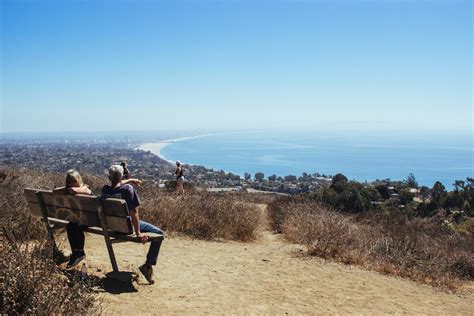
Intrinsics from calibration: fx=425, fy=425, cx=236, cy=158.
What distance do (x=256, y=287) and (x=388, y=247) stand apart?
4.12 metres

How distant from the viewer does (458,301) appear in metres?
6.75

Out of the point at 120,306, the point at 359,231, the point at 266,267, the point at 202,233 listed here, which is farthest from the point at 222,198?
the point at 120,306

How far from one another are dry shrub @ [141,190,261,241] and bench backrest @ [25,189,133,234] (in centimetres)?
423

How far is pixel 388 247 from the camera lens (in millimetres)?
8867

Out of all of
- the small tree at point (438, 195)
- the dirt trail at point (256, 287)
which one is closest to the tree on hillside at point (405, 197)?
the small tree at point (438, 195)

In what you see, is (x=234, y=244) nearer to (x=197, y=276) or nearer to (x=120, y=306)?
(x=197, y=276)

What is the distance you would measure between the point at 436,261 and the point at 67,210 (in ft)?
22.9

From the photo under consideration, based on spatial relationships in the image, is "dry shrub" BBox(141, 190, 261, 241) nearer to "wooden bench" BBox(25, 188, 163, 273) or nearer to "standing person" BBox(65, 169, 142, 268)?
"wooden bench" BBox(25, 188, 163, 273)

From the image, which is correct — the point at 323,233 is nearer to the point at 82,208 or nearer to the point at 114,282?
the point at 114,282

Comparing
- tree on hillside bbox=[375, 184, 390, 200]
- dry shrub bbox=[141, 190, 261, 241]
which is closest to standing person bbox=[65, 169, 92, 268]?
dry shrub bbox=[141, 190, 261, 241]

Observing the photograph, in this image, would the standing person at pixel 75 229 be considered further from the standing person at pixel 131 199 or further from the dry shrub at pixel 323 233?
the dry shrub at pixel 323 233

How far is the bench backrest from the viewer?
494 cm

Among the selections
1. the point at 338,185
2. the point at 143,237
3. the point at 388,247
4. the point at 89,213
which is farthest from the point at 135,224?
the point at 338,185

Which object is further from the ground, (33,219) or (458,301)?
(33,219)
